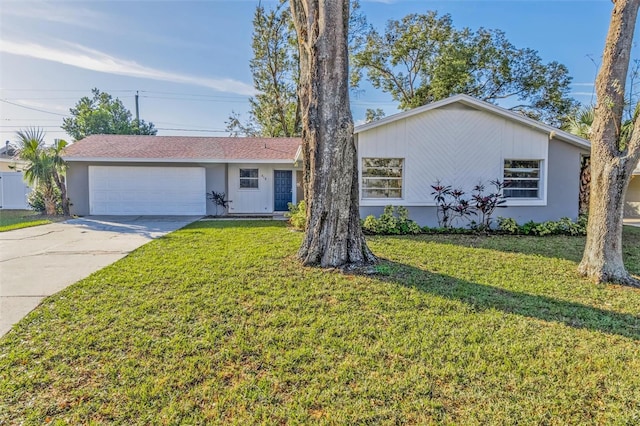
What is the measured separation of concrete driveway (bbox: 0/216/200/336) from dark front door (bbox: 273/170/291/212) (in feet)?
17.9

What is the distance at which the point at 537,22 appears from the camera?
15266 millimetres

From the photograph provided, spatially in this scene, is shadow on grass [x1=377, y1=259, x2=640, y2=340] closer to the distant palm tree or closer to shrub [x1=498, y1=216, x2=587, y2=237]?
shrub [x1=498, y1=216, x2=587, y2=237]

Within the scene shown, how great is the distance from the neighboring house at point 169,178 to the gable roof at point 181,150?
0.13ft

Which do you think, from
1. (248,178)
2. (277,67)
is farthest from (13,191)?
(277,67)

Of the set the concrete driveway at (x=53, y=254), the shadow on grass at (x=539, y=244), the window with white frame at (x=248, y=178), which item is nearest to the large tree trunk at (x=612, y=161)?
the shadow on grass at (x=539, y=244)

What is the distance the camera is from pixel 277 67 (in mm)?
23562

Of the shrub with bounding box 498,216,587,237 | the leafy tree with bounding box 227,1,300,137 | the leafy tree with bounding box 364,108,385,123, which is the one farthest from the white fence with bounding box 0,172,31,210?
the shrub with bounding box 498,216,587,237

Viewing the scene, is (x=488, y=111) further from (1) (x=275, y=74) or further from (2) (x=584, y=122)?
(1) (x=275, y=74)

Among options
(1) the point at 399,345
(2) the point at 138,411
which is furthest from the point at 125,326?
(1) the point at 399,345

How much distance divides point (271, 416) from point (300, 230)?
784 centimetres

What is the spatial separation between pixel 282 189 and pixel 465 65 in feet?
46.6

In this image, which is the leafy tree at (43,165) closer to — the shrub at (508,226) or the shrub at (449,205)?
the shrub at (449,205)

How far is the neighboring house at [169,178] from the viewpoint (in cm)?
1408

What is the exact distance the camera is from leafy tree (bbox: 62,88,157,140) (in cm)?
2823
